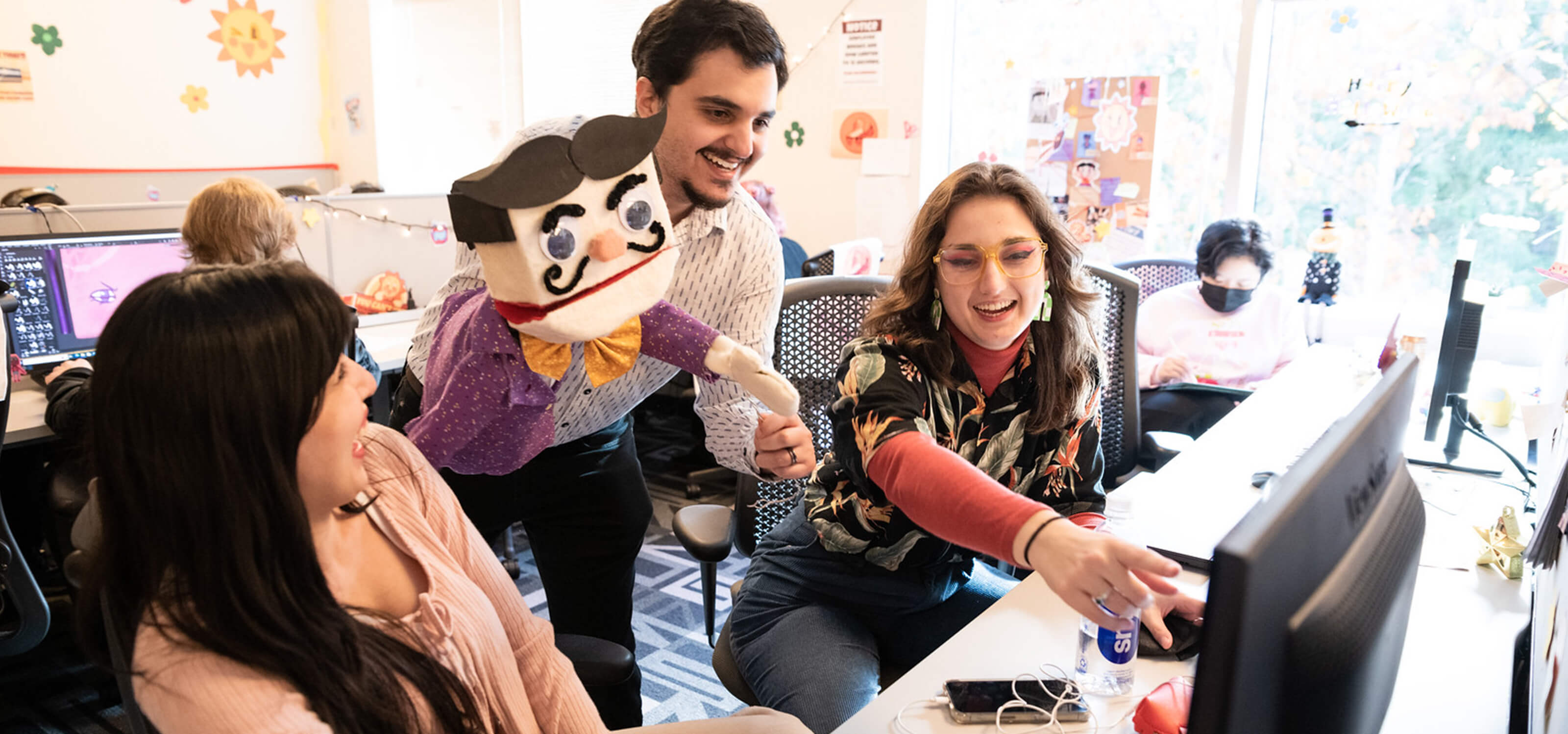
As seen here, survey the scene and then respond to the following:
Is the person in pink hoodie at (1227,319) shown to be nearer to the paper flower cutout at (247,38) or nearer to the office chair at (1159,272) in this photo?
the office chair at (1159,272)

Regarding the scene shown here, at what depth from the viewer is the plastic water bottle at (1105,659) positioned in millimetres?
1008

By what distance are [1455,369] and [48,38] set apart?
5.47 metres

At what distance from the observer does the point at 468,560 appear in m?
1.07

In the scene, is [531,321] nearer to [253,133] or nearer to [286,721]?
[286,721]

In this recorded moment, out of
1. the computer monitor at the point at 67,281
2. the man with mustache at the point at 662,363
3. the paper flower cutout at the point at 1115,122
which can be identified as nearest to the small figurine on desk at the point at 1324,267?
the paper flower cutout at the point at 1115,122

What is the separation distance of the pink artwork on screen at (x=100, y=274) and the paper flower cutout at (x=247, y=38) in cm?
294

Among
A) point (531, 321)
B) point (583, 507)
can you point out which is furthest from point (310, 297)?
point (583, 507)

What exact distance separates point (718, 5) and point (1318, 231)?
2.54 m

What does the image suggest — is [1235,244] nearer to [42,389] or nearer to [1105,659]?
[1105,659]

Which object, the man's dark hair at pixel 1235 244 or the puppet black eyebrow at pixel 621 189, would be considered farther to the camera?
the man's dark hair at pixel 1235 244

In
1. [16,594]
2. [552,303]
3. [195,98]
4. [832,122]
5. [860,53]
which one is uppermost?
[860,53]

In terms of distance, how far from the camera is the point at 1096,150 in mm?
3641

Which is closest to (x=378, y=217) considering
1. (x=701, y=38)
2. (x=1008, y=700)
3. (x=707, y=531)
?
(x=707, y=531)

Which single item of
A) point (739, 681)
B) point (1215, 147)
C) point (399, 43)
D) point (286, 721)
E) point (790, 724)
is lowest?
point (739, 681)
